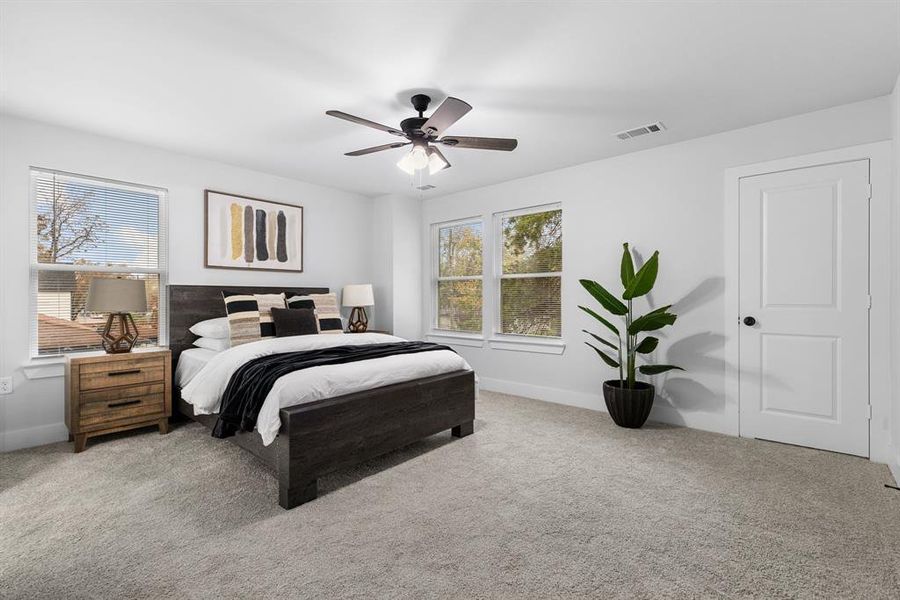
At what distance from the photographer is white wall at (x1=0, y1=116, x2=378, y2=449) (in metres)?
3.08

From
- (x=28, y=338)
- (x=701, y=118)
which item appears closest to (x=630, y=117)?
(x=701, y=118)

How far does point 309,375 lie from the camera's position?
2.44m

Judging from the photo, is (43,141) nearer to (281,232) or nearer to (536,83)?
(281,232)

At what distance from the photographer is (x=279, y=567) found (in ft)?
5.70

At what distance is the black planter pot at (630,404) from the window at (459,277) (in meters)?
1.98

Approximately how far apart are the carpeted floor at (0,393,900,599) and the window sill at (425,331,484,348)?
2.09 meters

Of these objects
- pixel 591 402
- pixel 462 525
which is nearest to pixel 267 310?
pixel 462 525

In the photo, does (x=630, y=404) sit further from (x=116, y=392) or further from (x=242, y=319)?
(x=116, y=392)

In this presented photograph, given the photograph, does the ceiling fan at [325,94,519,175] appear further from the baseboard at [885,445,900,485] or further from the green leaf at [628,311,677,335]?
the baseboard at [885,445,900,485]

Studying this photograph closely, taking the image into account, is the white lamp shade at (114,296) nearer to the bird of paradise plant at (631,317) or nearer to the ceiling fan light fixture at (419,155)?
the ceiling fan light fixture at (419,155)

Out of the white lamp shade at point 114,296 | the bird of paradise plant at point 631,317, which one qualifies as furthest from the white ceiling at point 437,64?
the white lamp shade at point 114,296

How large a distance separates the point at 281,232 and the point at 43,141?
6.30 ft

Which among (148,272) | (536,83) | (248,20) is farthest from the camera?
(148,272)

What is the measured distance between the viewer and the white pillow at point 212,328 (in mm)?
3629
